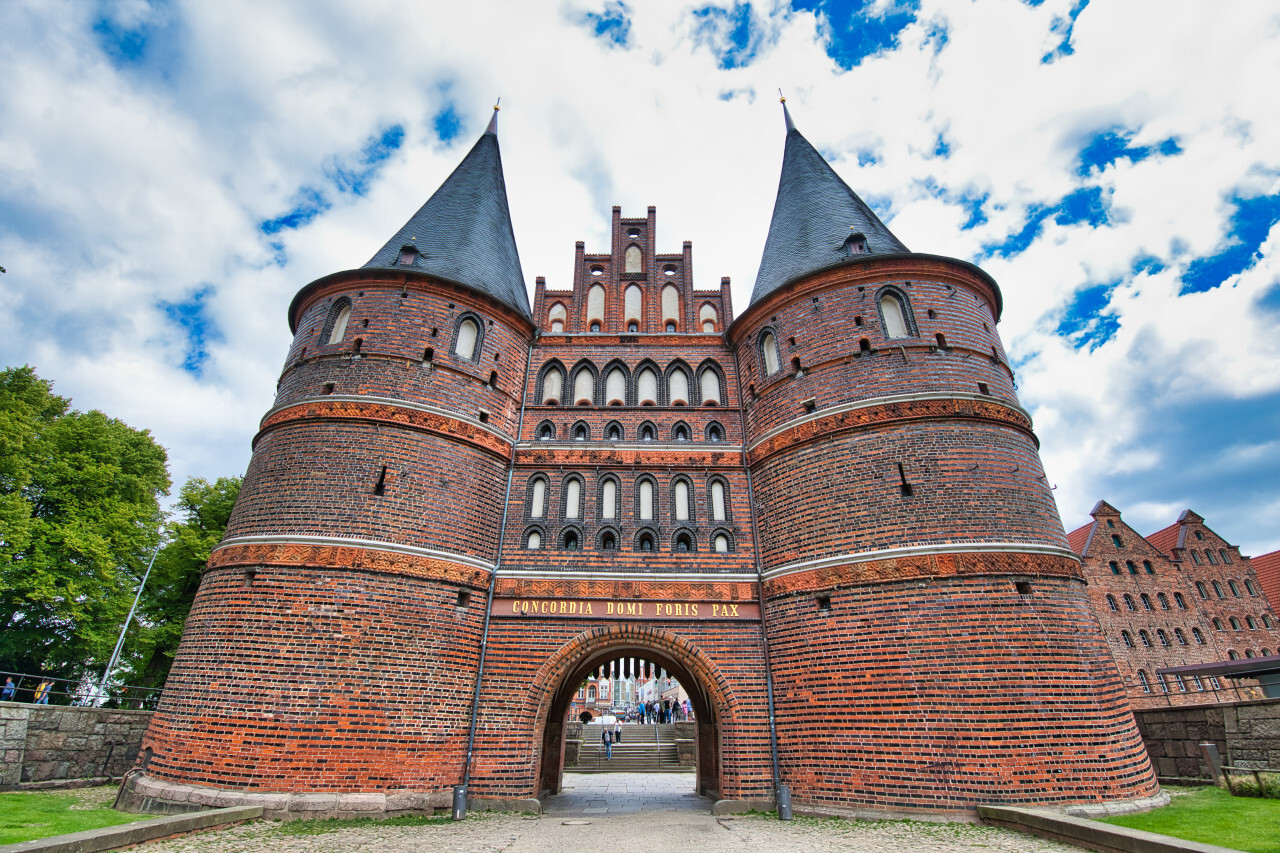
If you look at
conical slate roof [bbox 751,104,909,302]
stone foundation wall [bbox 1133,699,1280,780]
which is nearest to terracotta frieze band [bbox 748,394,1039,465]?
conical slate roof [bbox 751,104,909,302]

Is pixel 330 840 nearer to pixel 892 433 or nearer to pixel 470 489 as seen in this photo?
pixel 470 489

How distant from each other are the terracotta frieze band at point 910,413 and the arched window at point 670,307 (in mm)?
5160

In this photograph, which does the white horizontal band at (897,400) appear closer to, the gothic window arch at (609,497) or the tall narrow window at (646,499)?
the tall narrow window at (646,499)

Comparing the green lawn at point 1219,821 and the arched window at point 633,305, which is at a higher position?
the arched window at point 633,305

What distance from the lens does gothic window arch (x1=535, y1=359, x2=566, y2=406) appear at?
46.4 ft

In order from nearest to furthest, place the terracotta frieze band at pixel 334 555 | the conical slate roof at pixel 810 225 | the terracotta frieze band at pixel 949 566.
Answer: the terracotta frieze band at pixel 949 566 < the terracotta frieze band at pixel 334 555 < the conical slate roof at pixel 810 225

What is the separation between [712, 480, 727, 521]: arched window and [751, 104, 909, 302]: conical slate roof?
456cm

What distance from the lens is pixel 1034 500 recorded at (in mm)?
10484

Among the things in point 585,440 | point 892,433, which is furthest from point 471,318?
point 892,433

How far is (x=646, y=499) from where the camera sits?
12.8 meters

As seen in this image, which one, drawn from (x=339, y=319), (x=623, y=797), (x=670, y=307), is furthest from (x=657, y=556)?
(x=339, y=319)

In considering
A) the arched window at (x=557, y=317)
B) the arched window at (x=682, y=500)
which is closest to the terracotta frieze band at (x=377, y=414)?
the arched window at (x=557, y=317)

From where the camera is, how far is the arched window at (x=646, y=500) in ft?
41.3

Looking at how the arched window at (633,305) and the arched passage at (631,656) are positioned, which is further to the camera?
the arched window at (633,305)
